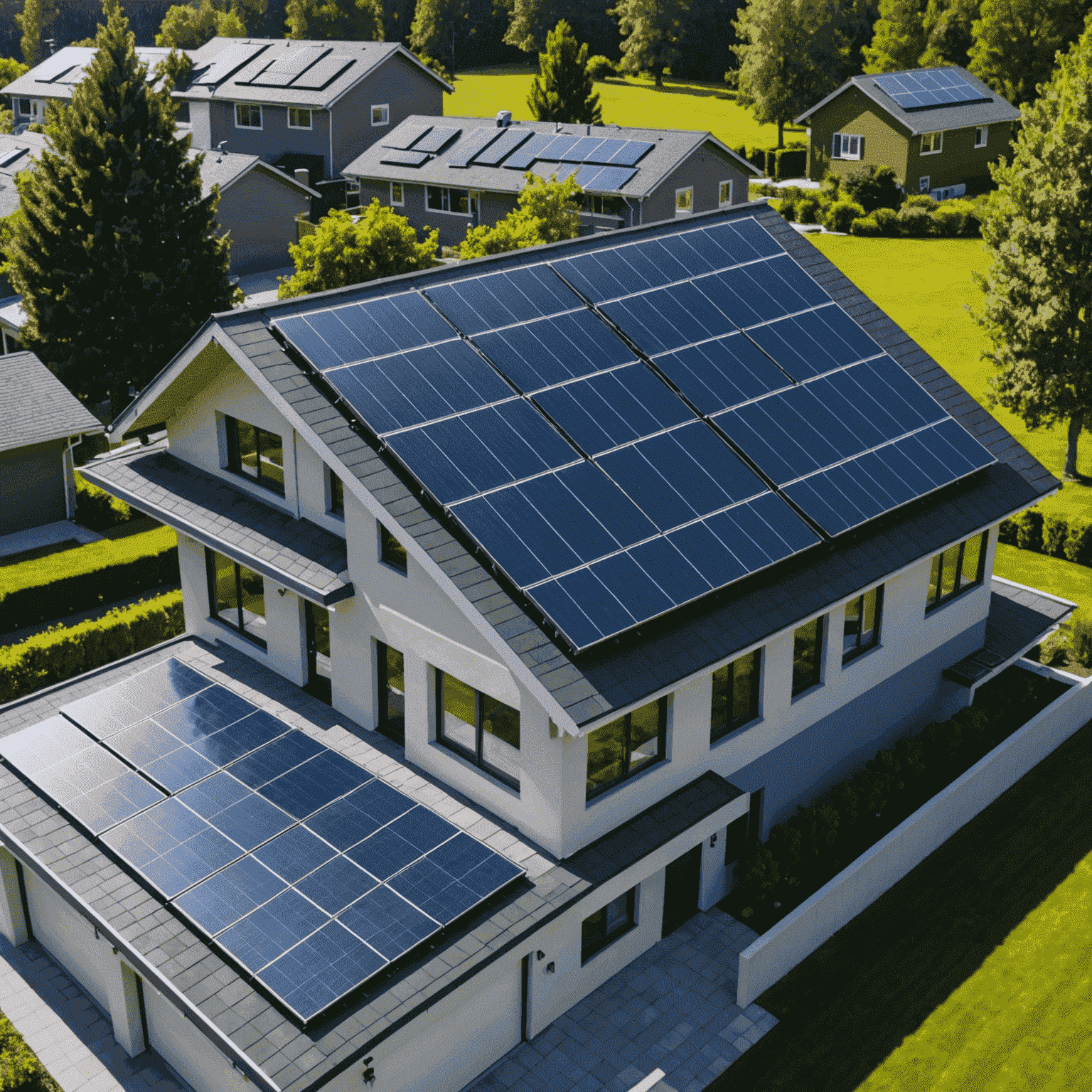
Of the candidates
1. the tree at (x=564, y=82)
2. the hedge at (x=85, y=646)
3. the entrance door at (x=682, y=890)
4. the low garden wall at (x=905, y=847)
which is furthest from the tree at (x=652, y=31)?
the entrance door at (x=682, y=890)

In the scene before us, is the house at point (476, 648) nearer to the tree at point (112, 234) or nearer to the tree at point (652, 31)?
the tree at point (112, 234)

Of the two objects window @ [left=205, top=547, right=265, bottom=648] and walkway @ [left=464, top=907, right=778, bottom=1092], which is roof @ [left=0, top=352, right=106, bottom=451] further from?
walkway @ [left=464, top=907, right=778, bottom=1092]

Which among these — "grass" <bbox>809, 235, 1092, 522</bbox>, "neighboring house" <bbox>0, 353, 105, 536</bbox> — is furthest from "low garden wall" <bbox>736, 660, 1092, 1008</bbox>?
"neighboring house" <bbox>0, 353, 105, 536</bbox>

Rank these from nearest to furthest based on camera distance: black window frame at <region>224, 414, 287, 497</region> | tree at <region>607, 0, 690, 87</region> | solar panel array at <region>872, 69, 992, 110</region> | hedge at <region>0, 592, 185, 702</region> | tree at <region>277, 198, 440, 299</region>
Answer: black window frame at <region>224, 414, 287, 497</region> → hedge at <region>0, 592, 185, 702</region> → tree at <region>277, 198, 440, 299</region> → solar panel array at <region>872, 69, 992, 110</region> → tree at <region>607, 0, 690, 87</region>

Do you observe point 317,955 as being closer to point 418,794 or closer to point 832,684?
point 418,794

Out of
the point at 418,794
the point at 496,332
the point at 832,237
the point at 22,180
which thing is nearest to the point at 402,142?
the point at 832,237
